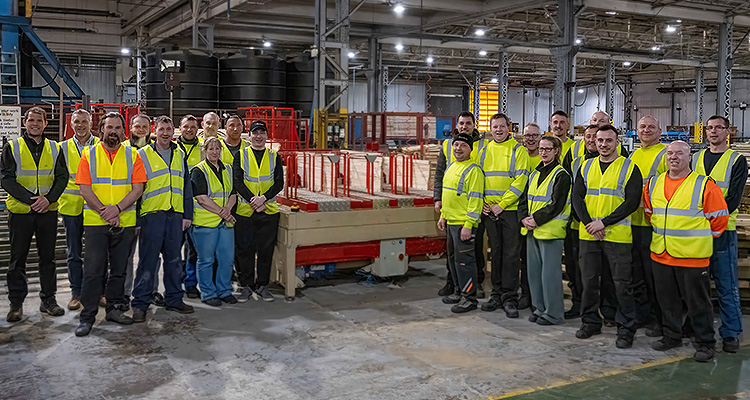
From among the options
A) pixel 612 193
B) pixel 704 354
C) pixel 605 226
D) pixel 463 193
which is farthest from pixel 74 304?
pixel 704 354

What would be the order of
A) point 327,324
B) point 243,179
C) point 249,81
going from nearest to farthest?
point 327,324
point 243,179
point 249,81

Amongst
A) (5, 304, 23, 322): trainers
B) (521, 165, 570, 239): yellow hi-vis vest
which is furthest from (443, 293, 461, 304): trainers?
(5, 304, 23, 322): trainers

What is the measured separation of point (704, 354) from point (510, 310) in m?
1.96

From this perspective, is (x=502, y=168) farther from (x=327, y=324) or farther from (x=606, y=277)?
(x=327, y=324)

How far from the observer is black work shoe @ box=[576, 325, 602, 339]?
635cm

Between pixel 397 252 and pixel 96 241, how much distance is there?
3573 millimetres

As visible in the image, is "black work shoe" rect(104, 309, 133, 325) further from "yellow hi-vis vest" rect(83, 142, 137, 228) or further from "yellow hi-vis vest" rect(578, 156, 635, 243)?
"yellow hi-vis vest" rect(578, 156, 635, 243)

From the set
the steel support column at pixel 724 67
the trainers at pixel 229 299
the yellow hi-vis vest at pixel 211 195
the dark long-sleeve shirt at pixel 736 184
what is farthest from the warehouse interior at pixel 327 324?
the steel support column at pixel 724 67

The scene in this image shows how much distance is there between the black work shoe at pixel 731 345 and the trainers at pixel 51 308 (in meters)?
6.51

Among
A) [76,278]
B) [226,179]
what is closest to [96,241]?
[76,278]

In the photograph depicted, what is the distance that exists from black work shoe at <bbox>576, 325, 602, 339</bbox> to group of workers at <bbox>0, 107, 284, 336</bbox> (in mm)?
3464

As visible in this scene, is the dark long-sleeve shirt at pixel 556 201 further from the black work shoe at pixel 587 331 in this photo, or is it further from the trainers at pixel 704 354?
the trainers at pixel 704 354

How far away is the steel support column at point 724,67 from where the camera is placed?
78.7 feet

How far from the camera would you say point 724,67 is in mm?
24047
